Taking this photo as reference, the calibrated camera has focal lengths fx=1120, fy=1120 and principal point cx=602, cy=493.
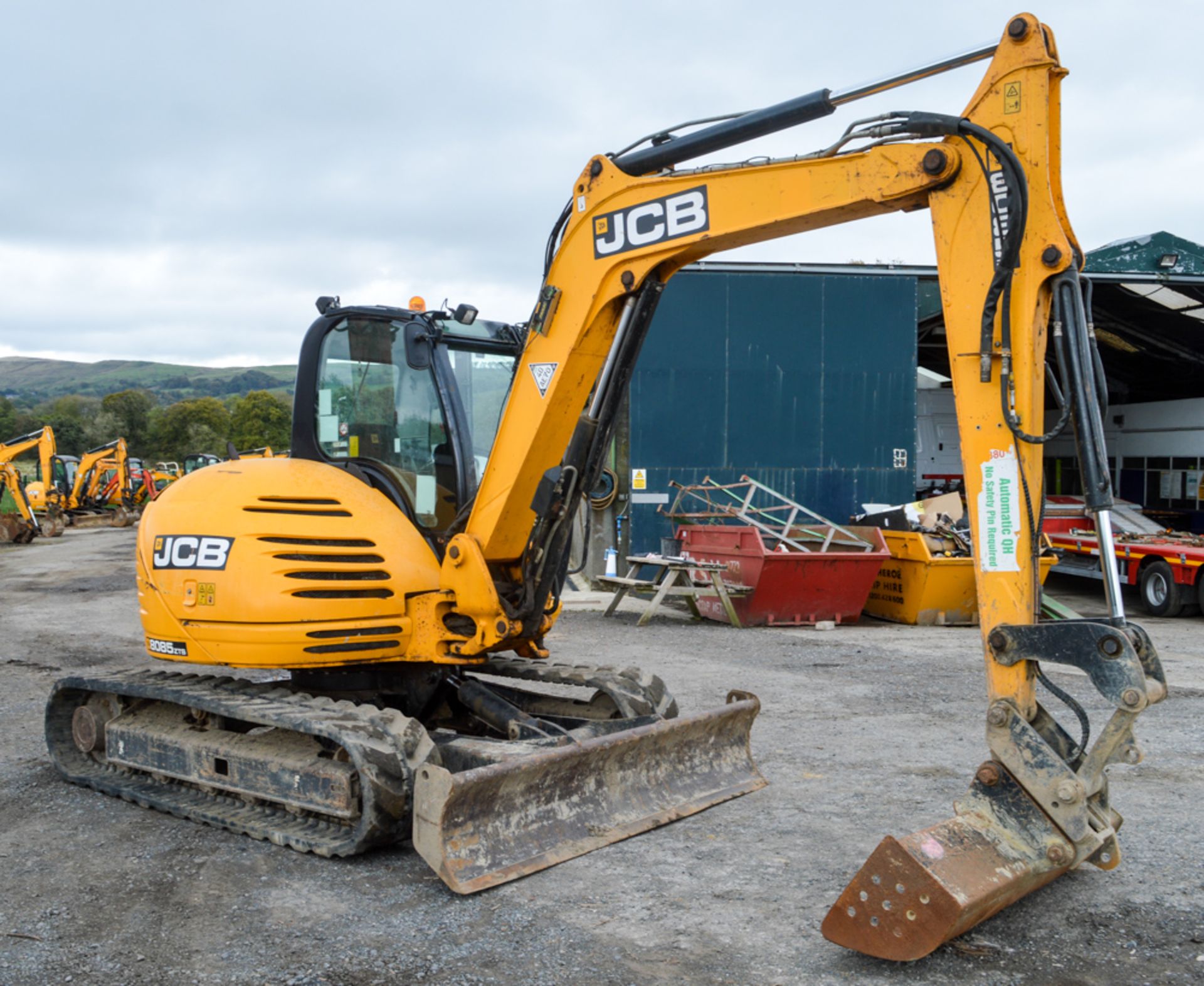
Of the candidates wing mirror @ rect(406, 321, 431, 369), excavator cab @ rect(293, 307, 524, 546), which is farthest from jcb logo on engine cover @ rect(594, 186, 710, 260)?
wing mirror @ rect(406, 321, 431, 369)

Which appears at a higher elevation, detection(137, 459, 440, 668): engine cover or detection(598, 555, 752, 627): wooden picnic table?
detection(137, 459, 440, 668): engine cover

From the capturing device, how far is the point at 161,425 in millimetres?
86312

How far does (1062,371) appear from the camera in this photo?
398 cm

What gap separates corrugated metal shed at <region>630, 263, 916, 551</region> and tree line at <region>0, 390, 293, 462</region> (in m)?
67.4

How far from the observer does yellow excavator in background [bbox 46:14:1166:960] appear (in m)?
3.88

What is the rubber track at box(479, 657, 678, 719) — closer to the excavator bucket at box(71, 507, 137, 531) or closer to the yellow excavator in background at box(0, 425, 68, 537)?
the yellow excavator in background at box(0, 425, 68, 537)

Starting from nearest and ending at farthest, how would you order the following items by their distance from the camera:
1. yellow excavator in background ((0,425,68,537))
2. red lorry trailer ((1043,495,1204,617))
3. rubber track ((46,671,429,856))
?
rubber track ((46,671,429,856)) → red lorry trailer ((1043,495,1204,617)) → yellow excavator in background ((0,425,68,537))

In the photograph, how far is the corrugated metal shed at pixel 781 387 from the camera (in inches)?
608

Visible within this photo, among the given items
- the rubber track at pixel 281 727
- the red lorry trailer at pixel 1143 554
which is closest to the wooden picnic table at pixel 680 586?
the red lorry trailer at pixel 1143 554

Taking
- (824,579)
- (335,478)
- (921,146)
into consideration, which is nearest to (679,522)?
(824,579)

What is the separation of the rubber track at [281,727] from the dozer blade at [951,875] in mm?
1883

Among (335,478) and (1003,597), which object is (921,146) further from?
(335,478)

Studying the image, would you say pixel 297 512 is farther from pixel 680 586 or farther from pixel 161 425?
pixel 161 425

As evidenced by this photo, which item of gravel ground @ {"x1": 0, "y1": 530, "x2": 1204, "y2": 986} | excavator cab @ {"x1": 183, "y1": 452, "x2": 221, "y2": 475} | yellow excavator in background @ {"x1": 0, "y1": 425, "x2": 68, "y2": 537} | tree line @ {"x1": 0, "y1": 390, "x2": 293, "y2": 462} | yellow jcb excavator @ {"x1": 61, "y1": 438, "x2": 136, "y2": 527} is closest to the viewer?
gravel ground @ {"x1": 0, "y1": 530, "x2": 1204, "y2": 986}
